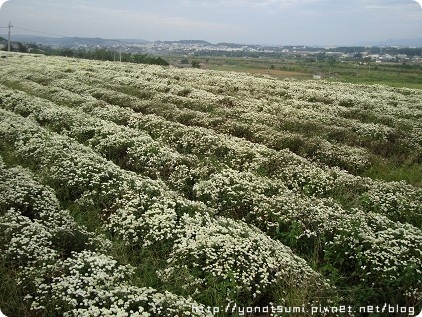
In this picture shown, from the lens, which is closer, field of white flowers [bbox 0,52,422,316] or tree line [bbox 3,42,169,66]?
field of white flowers [bbox 0,52,422,316]

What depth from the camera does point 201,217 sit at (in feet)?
29.7

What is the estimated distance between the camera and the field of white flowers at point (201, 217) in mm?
6859

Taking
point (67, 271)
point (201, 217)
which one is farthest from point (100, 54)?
point (67, 271)

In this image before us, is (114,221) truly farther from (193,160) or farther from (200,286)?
(193,160)

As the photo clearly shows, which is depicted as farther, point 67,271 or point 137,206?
point 137,206

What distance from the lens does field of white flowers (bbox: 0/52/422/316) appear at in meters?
6.86

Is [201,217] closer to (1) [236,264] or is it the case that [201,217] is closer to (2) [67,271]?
(1) [236,264]

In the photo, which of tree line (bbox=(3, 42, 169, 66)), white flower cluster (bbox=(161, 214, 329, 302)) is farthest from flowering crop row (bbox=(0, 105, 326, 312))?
tree line (bbox=(3, 42, 169, 66))

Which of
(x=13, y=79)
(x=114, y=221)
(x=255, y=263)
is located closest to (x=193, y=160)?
(x=114, y=221)

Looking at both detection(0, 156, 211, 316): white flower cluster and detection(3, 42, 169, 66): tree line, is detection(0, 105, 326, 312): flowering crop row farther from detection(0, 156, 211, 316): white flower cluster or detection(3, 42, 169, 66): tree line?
detection(3, 42, 169, 66): tree line

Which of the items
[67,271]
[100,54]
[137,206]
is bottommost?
[67,271]

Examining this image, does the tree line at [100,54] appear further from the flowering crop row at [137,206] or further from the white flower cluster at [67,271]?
the white flower cluster at [67,271]

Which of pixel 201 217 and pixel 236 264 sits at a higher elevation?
pixel 201 217

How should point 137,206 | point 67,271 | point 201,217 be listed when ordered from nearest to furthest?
point 67,271
point 201,217
point 137,206
